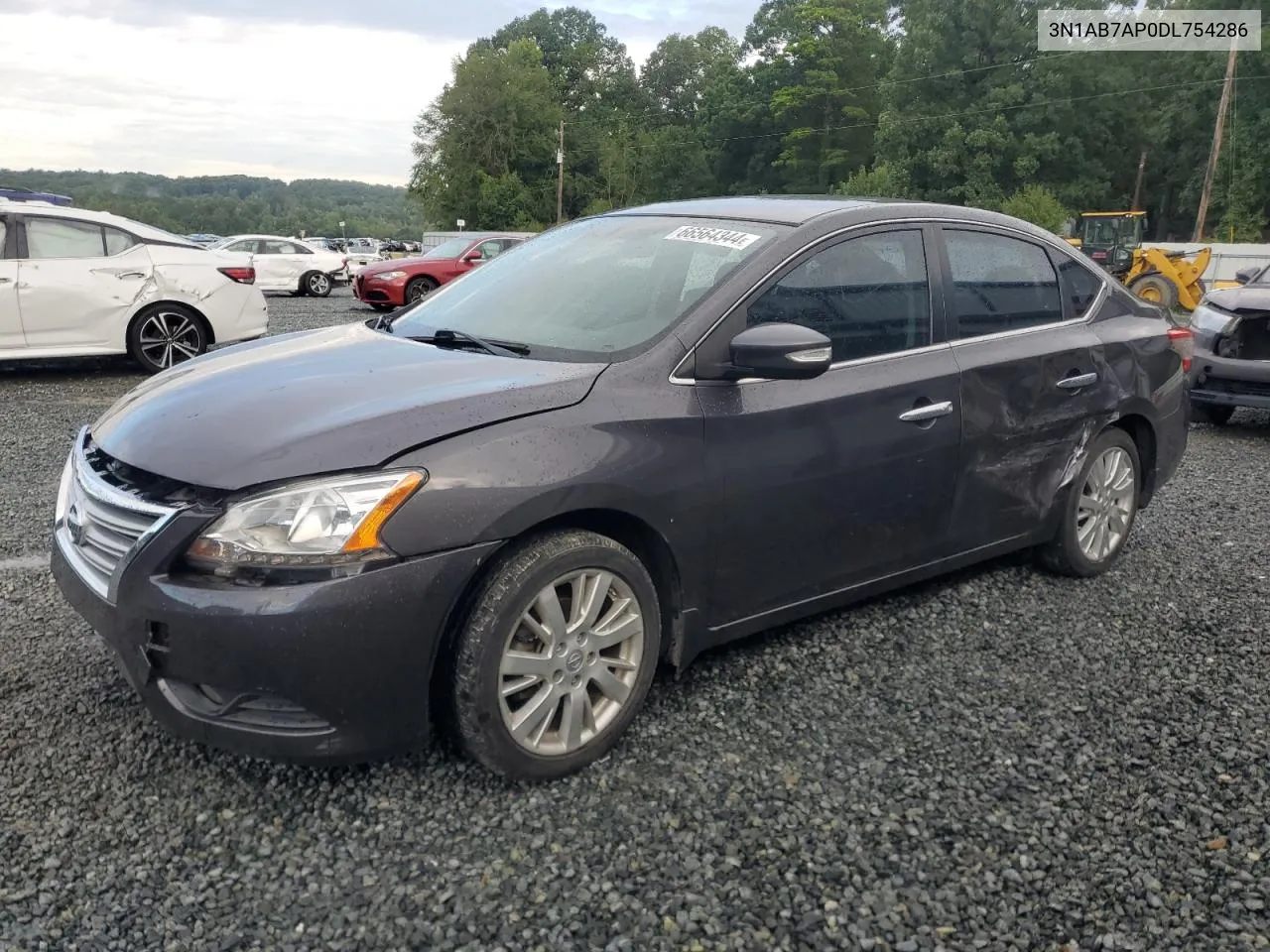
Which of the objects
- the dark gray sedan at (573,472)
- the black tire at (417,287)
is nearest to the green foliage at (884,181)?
the black tire at (417,287)

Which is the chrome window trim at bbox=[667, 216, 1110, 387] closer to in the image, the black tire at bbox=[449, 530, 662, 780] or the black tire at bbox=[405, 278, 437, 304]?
the black tire at bbox=[449, 530, 662, 780]

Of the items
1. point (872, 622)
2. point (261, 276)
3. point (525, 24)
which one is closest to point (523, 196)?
point (525, 24)

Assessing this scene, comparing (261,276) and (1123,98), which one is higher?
(1123,98)

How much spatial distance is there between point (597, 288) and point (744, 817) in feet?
5.80

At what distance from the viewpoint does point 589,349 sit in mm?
3191

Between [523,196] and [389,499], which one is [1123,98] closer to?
[523,196]

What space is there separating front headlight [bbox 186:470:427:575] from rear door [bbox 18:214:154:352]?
313 inches

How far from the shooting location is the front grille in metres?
2.62

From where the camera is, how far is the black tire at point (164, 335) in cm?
966

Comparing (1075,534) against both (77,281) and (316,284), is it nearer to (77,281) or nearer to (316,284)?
(77,281)

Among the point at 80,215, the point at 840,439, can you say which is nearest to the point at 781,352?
the point at 840,439

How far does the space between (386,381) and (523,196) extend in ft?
223

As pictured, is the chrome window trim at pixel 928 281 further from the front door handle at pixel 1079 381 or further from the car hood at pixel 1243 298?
the car hood at pixel 1243 298

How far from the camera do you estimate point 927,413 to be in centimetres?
361
